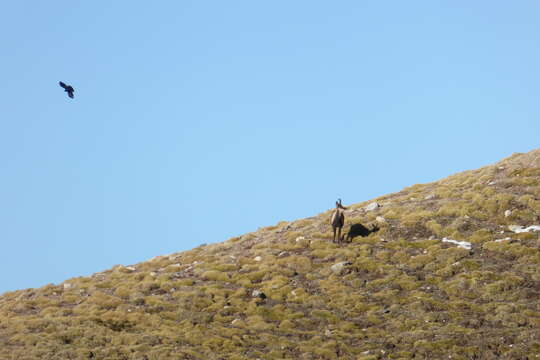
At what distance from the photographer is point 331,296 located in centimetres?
3712

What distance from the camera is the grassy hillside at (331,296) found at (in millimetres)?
31547

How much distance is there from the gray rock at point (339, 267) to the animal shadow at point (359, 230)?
13.8 feet

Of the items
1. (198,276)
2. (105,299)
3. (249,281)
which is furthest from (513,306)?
(105,299)

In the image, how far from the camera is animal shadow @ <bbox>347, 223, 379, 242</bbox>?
4503 centimetres

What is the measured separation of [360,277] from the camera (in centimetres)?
3925

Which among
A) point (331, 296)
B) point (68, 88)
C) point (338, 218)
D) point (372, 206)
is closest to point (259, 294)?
point (331, 296)

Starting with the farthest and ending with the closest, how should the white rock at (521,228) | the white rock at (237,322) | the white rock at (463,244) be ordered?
the white rock at (521,228) → the white rock at (463,244) → the white rock at (237,322)

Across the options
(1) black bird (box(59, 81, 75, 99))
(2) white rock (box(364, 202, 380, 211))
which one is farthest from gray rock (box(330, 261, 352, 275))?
(1) black bird (box(59, 81, 75, 99))

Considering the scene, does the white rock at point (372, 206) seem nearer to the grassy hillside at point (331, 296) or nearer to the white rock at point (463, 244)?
the grassy hillside at point (331, 296)

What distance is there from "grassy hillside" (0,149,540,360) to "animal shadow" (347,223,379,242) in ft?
0.37

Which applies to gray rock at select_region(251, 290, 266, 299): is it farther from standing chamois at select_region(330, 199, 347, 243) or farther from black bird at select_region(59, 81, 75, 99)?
black bird at select_region(59, 81, 75, 99)

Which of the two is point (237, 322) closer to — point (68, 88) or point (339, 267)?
point (339, 267)

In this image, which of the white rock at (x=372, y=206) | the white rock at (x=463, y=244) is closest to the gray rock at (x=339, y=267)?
the white rock at (x=463, y=244)

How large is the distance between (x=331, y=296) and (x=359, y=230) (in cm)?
935
